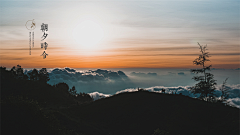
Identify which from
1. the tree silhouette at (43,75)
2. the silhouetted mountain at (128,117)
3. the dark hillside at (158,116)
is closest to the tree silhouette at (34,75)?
the tree silhouette at (43,75)

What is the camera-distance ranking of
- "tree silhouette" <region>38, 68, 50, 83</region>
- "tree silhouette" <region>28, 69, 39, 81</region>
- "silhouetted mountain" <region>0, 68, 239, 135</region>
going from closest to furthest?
"silhouetted mountain" <region>0, 68, 239, 135</region>
"tree silhouette" <region>28, 69, 39, 81</region>
"tree silhouette" <region>38, 68, 50, 83</region>

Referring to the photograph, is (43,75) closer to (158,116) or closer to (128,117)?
(128,117)

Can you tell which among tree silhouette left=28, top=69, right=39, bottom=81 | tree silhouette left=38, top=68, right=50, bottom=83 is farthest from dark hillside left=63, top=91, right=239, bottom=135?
tree silhouette left=28, top=69, right=39, bottom=81

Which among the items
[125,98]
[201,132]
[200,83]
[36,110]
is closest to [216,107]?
[200,83]

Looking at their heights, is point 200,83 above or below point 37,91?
above

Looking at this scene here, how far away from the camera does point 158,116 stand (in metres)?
34.8

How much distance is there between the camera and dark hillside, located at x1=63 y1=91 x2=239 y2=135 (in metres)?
28.2

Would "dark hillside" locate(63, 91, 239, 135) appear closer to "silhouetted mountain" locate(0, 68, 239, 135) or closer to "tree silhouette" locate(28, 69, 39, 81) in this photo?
"silhouetted mountain" locate(0, 68, 239, 135)

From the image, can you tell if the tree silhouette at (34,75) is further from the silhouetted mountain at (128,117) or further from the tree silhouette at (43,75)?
the silhouetted mountain at (128,117)

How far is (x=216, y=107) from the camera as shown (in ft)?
115

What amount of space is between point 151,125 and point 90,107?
60.0 feet

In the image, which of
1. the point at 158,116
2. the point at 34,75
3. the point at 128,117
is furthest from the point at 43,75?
the point at 158,116

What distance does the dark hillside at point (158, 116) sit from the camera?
2817 centimetres

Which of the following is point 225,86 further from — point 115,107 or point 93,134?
point 93,134
